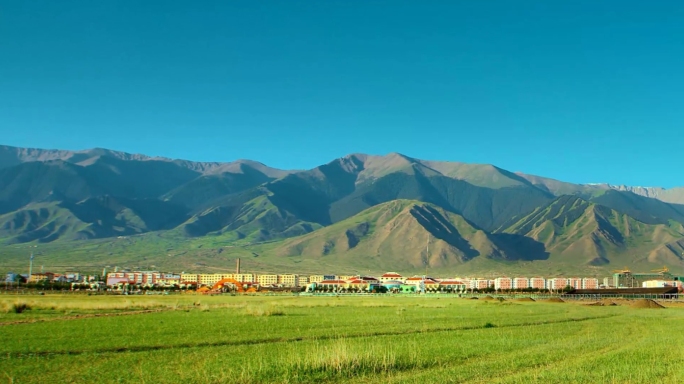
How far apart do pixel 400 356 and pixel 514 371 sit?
14.6 ft

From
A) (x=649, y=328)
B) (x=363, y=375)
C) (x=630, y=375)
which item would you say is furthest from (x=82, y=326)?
(x=649, y=328)

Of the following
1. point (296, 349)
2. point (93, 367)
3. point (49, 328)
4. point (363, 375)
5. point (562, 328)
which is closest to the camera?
point (363, 375)

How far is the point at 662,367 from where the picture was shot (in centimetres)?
2177

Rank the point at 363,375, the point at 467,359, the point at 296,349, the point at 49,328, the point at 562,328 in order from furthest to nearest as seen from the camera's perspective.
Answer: the point at 562,328 → the point at 49,328 → the point at 296,349 → the point at 467,359 → the point at 363,375

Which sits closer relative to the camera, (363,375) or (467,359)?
(363,375)

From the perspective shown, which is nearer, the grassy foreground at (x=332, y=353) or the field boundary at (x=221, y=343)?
the grassy foreground at (x=332, y=353)

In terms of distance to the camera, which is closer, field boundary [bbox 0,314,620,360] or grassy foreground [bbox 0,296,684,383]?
grassy foreground [bbox 0,296,684,383]

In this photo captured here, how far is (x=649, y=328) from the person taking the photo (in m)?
40.6

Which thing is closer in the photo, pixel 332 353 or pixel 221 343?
pixel 332 353

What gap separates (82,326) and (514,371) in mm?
25739

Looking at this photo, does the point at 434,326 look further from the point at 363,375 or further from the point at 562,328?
the point at 363,375

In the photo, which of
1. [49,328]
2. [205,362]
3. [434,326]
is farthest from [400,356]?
[49,328]

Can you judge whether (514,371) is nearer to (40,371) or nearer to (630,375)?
(630,375)

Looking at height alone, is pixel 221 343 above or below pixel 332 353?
below
